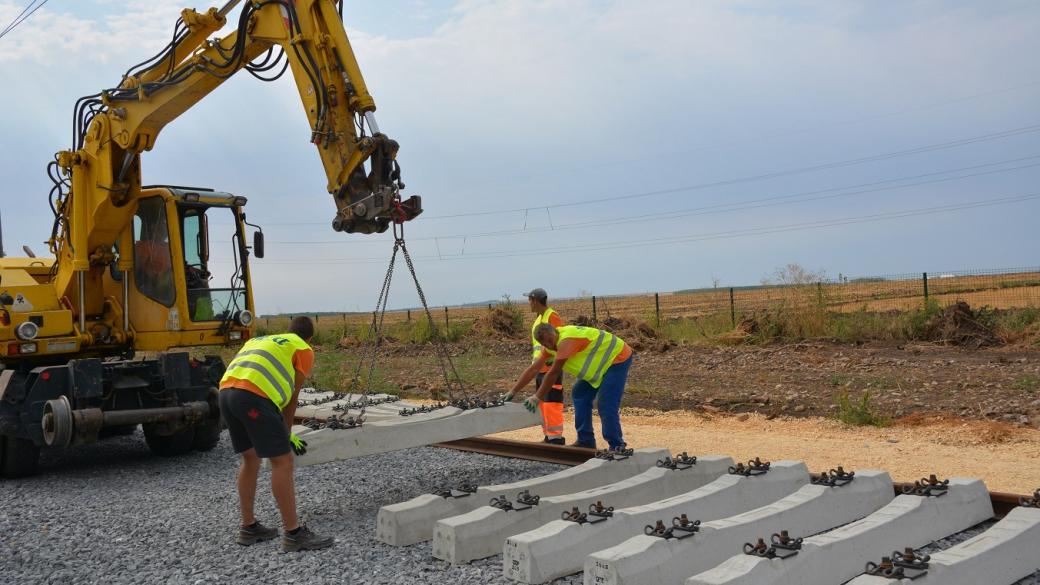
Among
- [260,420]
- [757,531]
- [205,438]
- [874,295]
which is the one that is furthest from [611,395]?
[874,295]

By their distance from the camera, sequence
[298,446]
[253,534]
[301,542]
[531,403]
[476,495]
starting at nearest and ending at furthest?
[301,542] < [253,534] < [476,495] < [298,446] < [531,403]

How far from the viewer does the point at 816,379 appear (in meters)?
14.5

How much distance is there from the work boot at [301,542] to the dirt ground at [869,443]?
454cm

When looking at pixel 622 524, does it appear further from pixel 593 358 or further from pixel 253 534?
pixel 593 358

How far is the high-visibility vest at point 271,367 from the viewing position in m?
5.79

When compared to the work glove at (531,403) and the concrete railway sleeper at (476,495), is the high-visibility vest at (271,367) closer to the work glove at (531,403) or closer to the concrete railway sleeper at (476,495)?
the concrete railway sleeper at (476,495)

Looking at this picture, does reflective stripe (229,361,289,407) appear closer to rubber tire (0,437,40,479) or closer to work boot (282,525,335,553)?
work boot (282,525,335,553)

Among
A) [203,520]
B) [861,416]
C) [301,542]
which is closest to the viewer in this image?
[301,542]

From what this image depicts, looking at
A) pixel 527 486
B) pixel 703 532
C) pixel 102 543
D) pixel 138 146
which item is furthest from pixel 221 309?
pixel 703 532

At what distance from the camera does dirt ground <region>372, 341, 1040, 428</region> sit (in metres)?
11.7

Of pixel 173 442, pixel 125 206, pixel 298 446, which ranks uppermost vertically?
pixel 125 206

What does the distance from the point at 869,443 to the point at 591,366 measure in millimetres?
3322

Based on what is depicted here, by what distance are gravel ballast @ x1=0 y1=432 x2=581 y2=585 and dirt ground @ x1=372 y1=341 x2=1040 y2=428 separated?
5351 millimetres

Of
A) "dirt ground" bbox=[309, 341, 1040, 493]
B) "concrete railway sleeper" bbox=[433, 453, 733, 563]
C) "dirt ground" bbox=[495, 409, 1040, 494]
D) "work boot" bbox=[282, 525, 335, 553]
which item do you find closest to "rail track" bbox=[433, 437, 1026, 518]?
"concrete railway sleeper" bbox=[433, 453, 733, 563]
